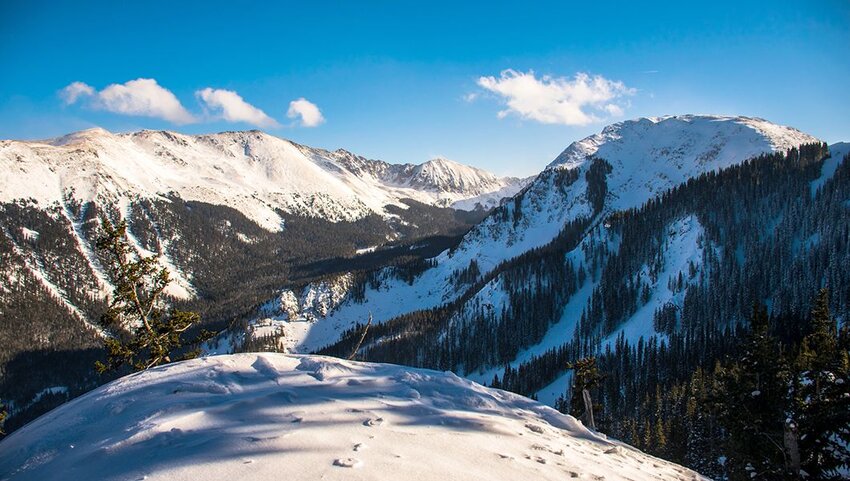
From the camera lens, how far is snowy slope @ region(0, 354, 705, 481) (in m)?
7.81

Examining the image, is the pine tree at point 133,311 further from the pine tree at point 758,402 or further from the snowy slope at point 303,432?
the pine tree at point 758,402

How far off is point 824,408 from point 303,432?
21.9 m

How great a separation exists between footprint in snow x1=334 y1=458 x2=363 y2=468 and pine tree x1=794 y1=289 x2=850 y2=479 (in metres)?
20.8

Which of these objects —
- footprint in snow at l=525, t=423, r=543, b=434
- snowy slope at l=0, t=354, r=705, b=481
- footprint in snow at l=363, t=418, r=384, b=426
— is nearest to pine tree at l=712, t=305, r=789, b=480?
snowy slope at l=0, t=354, r=705, b=481

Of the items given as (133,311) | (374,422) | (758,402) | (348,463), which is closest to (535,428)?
(374,422)

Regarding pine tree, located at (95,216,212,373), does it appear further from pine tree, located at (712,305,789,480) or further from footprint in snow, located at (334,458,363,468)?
pine tree, located at (712,305,789,480)

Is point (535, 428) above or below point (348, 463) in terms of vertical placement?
below

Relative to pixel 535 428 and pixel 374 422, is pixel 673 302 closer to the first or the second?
pixel 535 428

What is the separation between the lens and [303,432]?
9328 millimetres

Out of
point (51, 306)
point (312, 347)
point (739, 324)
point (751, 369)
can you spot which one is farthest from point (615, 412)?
point (51, 306)

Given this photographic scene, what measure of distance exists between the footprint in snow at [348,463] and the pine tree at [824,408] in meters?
20.8

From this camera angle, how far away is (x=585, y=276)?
15962 centimetres

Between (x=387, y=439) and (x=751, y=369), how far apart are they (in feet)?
67.1

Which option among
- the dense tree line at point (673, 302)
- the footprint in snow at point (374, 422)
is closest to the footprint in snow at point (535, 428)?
the footprint in snow at point (374, 422)
